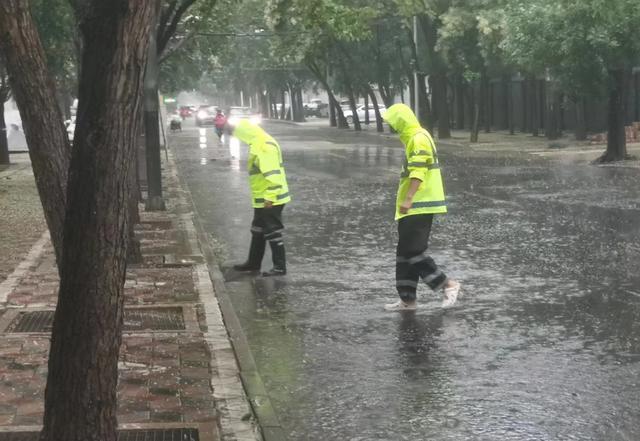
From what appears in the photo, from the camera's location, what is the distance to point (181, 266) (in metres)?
11.8

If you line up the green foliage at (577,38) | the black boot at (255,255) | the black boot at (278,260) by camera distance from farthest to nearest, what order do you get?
the green foliage at (577,38) < the black boot at (255,255) < the black boot at (278,260)

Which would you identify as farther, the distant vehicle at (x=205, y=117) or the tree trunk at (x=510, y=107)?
the distant vehicle at (x=205, y=117)

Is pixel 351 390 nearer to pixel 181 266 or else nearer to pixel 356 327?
pixel 356 327

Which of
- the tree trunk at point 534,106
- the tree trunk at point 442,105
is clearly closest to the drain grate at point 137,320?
the tree trunk at point 442,105

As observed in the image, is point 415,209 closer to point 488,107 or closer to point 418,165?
point 418,165

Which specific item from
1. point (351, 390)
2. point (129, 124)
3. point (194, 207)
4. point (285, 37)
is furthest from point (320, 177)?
point (285, 37)

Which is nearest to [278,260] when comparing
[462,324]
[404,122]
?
[404,122]

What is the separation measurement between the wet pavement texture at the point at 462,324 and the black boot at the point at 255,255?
0.99 feet

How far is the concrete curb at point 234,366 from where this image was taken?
242 inches

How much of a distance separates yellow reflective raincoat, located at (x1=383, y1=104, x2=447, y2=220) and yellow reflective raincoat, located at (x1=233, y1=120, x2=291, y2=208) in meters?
2.00

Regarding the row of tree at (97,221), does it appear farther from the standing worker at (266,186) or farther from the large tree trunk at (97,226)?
the standing worker at (266,186)

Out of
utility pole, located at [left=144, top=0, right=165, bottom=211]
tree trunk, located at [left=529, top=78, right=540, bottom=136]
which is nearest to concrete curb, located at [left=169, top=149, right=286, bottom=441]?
utility pole, located at [left=144, top=0, right=165, bottom=211]

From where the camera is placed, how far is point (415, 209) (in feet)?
30.5

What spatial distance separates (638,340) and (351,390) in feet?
7.86
